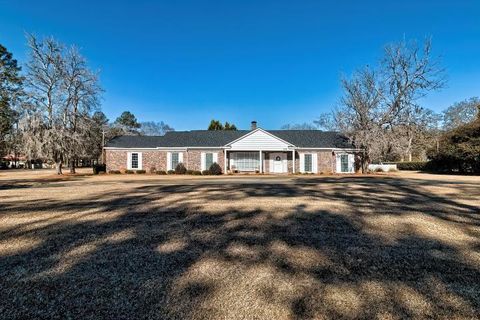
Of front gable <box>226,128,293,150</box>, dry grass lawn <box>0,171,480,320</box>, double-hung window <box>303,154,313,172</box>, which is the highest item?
front gable <box>226,128,293,150</box>

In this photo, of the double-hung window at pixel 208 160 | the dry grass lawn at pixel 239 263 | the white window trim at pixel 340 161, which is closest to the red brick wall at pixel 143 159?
the double-hung window at pixel 208 160

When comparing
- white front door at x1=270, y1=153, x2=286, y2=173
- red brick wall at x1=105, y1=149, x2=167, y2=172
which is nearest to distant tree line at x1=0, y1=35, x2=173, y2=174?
red brick wall at x1=105, y1=149, x2=167, y2=172

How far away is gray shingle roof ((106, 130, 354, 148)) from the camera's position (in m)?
29.1

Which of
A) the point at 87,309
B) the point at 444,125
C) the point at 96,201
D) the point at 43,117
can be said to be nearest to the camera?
the point at 87,309

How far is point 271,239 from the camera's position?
4930mm

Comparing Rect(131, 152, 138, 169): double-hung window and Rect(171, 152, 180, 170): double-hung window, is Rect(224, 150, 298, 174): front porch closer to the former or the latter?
Rect(171, 152, 180, 170): double-hung window

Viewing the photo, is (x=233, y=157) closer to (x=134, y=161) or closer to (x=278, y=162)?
(x=278, y=162)

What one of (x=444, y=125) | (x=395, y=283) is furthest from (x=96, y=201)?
(x=444, y=125)

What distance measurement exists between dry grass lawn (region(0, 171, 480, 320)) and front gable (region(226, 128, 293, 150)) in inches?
811

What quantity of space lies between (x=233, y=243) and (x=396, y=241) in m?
2.75

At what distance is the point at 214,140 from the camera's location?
98.1ft

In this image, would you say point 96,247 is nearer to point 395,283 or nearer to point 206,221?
point 206,221

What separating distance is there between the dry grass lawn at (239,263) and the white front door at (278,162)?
2141 cm

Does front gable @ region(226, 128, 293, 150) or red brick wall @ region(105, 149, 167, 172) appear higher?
front gable @ region(226, 128, 293, 150)
